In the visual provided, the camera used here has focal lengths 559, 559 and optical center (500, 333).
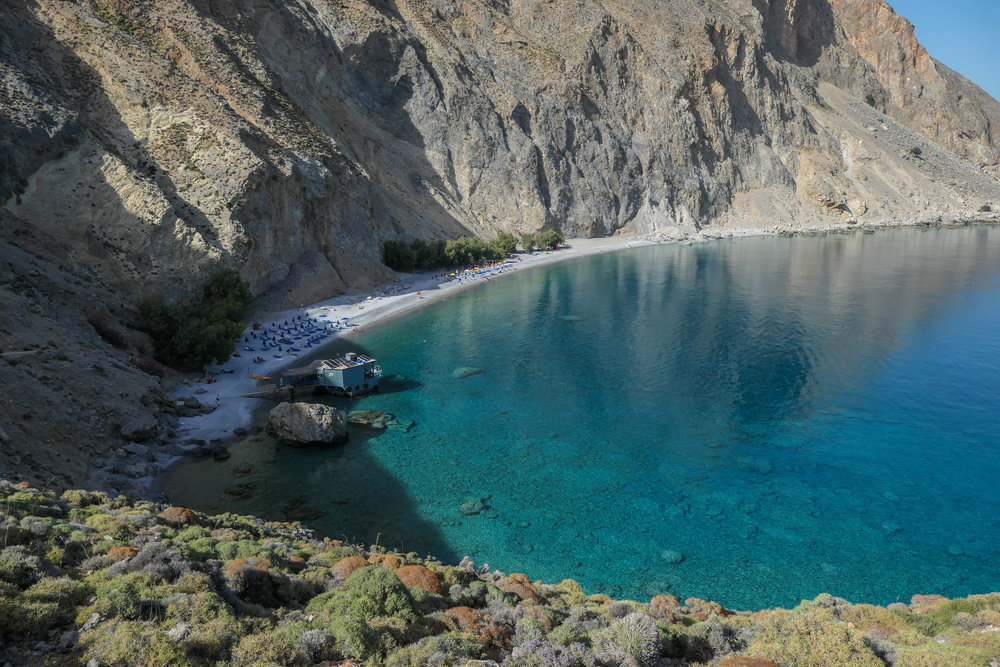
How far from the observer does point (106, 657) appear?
26.1ft

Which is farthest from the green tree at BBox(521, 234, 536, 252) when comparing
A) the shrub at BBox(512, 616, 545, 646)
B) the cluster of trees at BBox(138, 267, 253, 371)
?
the shrub at BBox(512, 616, 545, 646)

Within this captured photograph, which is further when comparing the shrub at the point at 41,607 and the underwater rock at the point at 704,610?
the underwater rock at the point at 704,610

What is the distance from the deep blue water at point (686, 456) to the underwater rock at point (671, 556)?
8cm

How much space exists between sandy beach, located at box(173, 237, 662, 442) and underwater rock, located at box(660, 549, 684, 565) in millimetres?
21498

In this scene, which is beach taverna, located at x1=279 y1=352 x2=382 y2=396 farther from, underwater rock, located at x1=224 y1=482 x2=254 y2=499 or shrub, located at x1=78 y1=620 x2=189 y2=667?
shrub, located at x1=78 y1=620 x2=189 y2=667

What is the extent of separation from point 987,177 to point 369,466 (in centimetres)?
19729

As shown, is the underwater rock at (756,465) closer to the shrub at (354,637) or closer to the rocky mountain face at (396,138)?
the shrub at (354,637)

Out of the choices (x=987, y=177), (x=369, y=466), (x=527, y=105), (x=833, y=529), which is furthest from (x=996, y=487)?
(x=987, y=177)

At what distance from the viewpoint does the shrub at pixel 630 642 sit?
10219mm

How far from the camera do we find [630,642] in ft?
34.3

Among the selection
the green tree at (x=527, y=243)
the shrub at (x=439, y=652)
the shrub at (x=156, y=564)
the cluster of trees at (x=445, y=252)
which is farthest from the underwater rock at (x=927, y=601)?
the green tree at (x=527, y=243)

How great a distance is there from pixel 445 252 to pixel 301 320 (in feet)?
104

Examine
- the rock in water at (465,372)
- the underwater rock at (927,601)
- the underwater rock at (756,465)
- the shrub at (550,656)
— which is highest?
the shrub at (550,656)

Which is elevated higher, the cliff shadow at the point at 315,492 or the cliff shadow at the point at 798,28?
the cliff shadow at the point at 798,28
